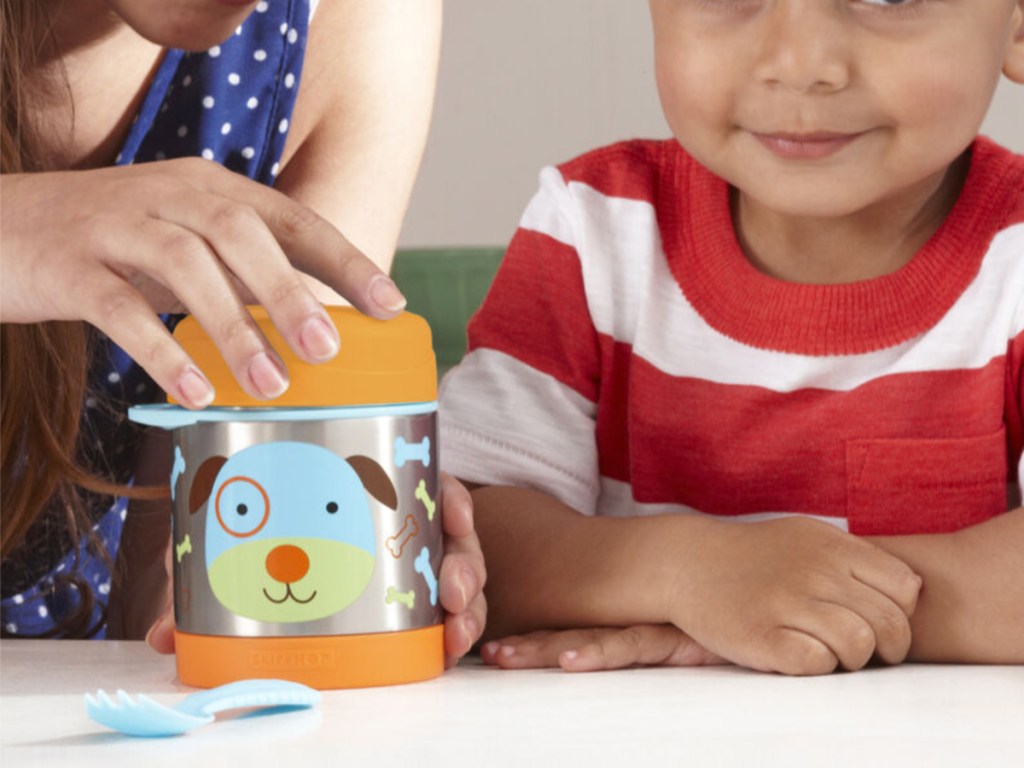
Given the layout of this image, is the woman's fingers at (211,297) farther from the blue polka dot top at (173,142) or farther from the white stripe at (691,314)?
the blue polka dot top at (173,142)

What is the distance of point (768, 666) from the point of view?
0.70 metres

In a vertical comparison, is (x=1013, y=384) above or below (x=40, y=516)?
above

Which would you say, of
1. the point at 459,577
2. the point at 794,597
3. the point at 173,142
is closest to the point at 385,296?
the point at 459,577

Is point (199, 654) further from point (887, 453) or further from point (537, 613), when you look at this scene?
point (887, 453)

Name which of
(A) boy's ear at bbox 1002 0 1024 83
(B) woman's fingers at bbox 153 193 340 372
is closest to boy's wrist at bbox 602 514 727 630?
(B) woman's fingers at bbox 153 193 340 372

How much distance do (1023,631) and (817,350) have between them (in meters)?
0.23

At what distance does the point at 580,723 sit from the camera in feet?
1.88

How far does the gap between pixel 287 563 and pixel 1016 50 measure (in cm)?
54

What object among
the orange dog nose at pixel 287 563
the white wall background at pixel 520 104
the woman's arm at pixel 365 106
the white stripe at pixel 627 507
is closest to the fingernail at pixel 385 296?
the orange dog nose at pixel 287 563

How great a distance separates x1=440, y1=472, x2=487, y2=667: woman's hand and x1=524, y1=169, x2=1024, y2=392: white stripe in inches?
9.2

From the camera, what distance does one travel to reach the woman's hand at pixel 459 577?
2.29 ft

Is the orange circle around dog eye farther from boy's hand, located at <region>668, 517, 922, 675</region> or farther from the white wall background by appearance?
the white wall background

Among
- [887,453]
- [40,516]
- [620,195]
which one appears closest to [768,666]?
[887,453]

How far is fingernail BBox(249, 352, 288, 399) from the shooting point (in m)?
0.61
